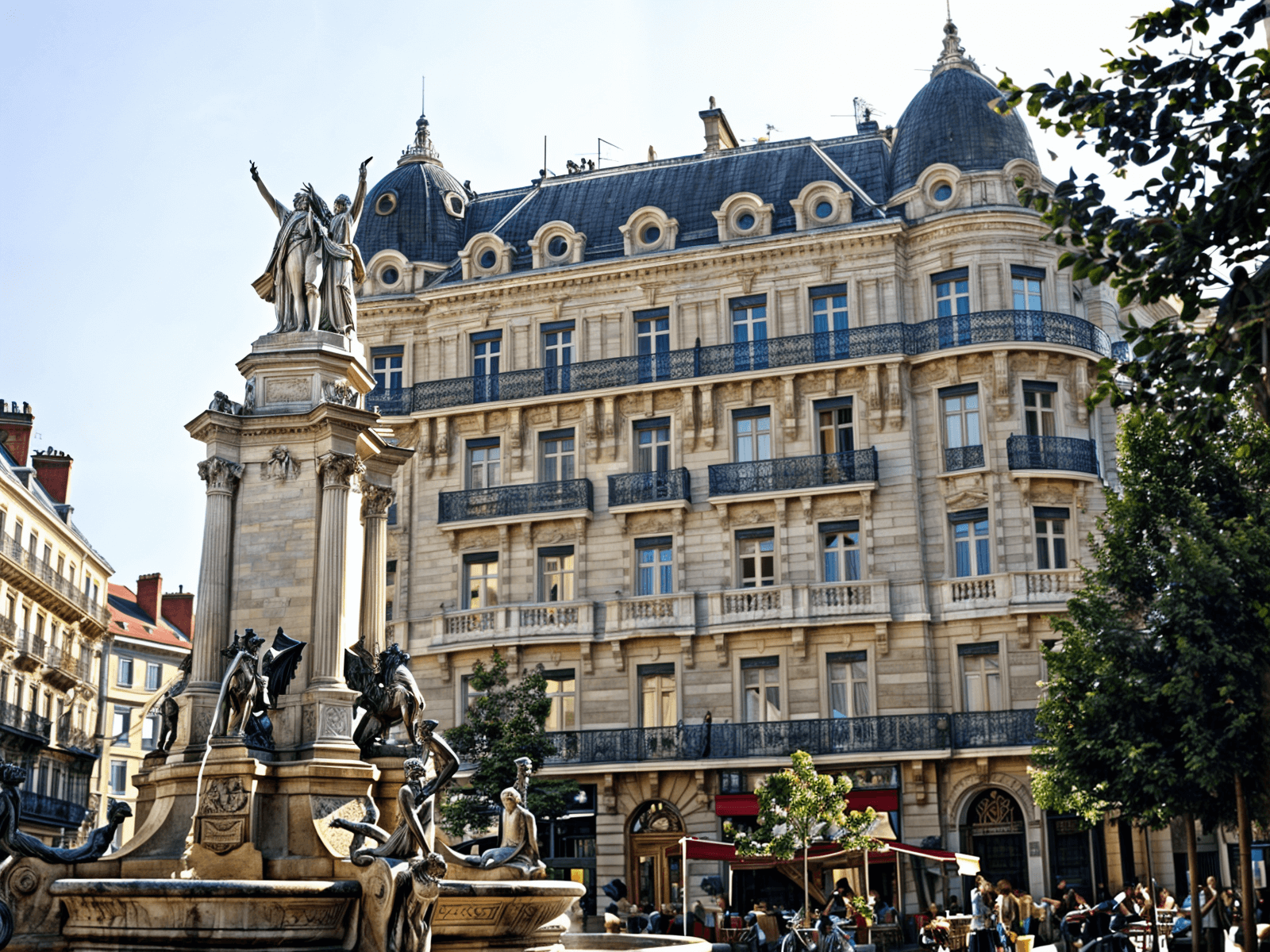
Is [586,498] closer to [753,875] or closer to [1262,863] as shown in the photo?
[753,875]

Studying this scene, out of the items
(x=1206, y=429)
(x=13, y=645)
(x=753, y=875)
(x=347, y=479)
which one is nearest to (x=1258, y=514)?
(x=1206, y=429)

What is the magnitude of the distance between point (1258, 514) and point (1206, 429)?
11.6m

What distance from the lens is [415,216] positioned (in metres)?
41.7

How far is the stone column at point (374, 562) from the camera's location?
17.9 metres

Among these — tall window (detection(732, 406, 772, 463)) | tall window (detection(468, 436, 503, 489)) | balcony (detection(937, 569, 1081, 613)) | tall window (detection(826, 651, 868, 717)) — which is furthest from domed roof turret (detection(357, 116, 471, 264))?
balcony (detection(937, 569, 1081, 613))

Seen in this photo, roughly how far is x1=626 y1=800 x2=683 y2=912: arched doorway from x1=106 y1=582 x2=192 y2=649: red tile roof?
1263 inches

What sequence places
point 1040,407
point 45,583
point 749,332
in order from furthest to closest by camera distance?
1. point 45,583
2. point 749,332
3. point 1040,407

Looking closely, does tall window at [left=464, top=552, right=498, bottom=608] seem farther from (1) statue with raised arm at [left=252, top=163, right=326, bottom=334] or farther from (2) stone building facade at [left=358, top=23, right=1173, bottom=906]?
(1) statue with raised arm at [left=252, top=163, right=326, bottom=334]

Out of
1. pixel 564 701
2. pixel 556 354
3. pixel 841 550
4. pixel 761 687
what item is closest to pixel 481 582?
pixel 564 701

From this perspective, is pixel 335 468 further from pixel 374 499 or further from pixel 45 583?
pixel 45 583

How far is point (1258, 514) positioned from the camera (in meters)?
22.1

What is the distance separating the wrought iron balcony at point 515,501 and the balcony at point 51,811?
17392 millimetres

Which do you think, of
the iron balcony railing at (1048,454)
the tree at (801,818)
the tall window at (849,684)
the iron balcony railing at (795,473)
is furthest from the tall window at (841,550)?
the tree at (801,818)

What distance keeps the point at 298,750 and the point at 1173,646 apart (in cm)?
1312
